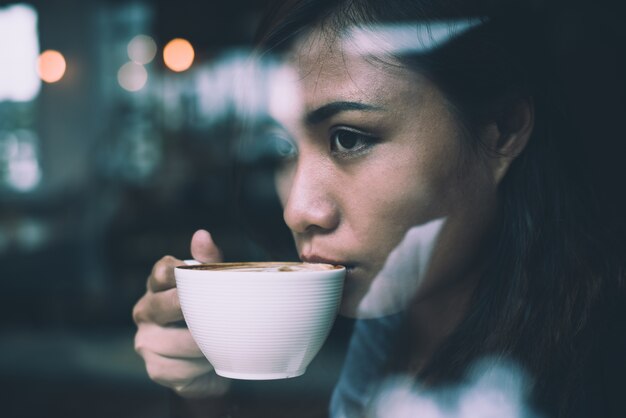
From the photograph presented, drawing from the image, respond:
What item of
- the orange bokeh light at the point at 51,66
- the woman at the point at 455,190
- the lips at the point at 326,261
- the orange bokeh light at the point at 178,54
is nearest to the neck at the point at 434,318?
the woman at the point at 455,190

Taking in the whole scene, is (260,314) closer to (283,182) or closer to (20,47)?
(283,182)

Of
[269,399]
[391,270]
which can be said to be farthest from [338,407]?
[391,270]

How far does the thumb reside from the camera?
741 mm

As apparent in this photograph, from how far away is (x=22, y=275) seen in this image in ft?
3.28

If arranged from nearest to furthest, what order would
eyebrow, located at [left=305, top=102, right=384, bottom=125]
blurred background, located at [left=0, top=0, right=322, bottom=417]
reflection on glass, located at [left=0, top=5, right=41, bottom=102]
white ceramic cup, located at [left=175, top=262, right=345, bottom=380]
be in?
white ceramic cup, located at [left=175, top=262, right=345, bottom=380]
eyebrow, located at [left=305, top=102, right=384, bottom=125]
blurred background, located at [left=0, top=0, right=322, bottom=417]
reflection on glass, located at [left=0, top=5, right=41, bottom=102]

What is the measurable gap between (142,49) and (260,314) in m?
0.47

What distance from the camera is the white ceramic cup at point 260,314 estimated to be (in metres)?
0.58

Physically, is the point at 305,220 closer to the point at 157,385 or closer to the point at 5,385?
the point at 157,385

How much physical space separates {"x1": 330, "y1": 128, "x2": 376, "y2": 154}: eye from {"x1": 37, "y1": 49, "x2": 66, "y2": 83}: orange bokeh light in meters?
0.46

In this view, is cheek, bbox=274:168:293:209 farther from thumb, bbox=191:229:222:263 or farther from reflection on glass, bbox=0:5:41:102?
reflection on glass, bbox=0:5:41:102

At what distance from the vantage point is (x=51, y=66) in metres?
0.94

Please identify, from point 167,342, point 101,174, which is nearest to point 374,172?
point 167,342

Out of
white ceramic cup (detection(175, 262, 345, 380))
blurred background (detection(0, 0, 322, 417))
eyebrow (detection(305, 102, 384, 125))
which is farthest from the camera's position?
blurred background (detection(0, 0, 322, 417))

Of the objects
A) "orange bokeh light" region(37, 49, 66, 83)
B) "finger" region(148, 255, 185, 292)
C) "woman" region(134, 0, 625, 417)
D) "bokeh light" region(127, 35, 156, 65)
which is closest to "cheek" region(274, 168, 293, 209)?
"woman" region(134, 0, 625, 417)
